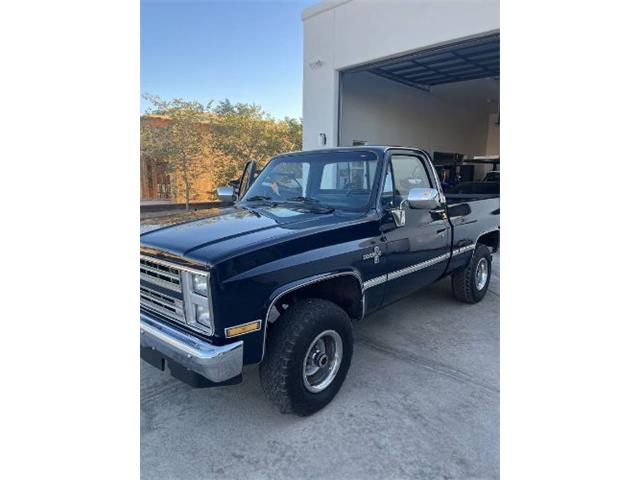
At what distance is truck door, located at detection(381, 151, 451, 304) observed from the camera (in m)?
3.36

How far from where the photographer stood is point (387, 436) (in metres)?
2.57

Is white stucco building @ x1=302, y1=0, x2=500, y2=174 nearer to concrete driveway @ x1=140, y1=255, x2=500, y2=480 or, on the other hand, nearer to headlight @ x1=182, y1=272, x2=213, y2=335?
concrete driveway @ x1=140, y1=255, x2=500, y2=480

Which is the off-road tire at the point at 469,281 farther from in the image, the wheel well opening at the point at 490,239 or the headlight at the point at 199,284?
the headlight at the point at 199,284

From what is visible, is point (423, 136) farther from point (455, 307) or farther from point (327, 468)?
point (327, 468)

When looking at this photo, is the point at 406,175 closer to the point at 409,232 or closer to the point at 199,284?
the point at 409,232

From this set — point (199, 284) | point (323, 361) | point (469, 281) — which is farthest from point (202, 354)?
point (469, 281)

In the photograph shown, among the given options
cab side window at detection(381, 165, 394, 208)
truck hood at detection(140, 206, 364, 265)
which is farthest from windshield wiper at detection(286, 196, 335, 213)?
cab side window at detection(381, 165, 394, 208)

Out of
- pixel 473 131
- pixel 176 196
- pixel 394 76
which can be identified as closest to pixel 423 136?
pixel 394 76

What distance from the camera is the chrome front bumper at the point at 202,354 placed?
A: 7.16ft

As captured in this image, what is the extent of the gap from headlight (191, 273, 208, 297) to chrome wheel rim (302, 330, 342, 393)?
88 cm

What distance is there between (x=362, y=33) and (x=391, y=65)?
1.23 m

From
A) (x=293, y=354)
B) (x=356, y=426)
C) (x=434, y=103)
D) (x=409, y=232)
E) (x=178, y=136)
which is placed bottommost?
(x=356, y=426)

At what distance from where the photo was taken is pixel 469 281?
4.95m

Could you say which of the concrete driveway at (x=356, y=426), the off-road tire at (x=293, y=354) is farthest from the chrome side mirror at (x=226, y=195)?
the off-road tire at (x=293, y=354)
